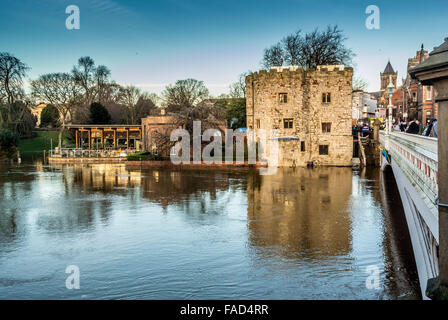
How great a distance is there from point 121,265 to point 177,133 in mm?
31855

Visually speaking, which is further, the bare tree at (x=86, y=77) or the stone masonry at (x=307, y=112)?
the bare tree at (x=86, y=77)

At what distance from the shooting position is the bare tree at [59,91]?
55625mm

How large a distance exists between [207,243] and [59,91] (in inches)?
2019

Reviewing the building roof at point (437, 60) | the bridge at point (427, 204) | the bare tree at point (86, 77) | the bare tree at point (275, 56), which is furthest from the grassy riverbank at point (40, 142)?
the building roof at point (437, 60)

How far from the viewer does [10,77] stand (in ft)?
164

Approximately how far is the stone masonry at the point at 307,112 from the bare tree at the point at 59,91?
1188 inches

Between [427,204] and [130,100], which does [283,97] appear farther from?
[130,100]

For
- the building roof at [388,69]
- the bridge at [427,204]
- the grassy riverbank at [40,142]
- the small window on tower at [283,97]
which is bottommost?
the bridge at [427,204]

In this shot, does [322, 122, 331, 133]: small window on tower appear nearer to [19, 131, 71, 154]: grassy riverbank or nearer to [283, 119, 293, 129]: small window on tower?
[283, 119, 293, 129]: small window on tower

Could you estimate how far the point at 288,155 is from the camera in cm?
3888

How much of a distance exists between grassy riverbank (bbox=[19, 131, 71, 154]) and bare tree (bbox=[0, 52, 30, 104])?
17.5 m

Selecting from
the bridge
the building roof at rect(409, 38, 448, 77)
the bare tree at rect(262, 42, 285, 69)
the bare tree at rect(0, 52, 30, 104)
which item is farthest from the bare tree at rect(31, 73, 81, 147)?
the building roof at rect(409, 38, 448, 77)

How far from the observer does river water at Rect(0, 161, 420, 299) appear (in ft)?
30.8

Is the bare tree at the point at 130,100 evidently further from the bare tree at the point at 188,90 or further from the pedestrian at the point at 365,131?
the pedestrian at the point at 365,131
